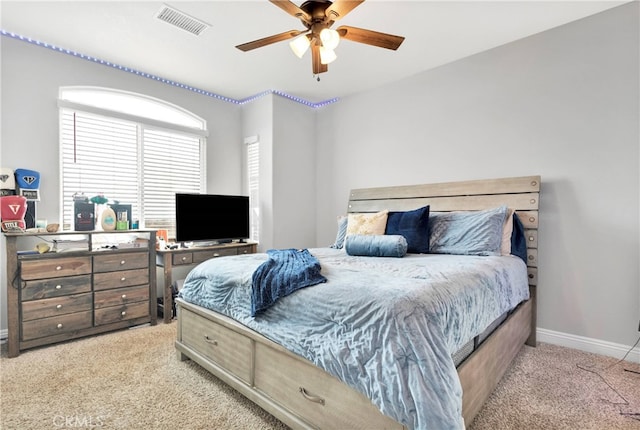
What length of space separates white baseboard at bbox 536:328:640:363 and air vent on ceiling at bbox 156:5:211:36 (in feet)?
12.8

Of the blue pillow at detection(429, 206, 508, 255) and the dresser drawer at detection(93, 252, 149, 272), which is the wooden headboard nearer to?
the blue pillow at detection(429, 206, 508, 255)

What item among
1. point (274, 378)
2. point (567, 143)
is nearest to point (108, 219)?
point (274, 378)

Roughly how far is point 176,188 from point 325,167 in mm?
1978

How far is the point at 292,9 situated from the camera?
1863 mm

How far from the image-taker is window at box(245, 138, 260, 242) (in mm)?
4277

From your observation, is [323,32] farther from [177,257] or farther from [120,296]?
[120,296]

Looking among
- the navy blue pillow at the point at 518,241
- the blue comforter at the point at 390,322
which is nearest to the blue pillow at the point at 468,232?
the navy blue pillow at the point at 518,241

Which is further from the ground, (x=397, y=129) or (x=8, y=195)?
(x=397, y=129)

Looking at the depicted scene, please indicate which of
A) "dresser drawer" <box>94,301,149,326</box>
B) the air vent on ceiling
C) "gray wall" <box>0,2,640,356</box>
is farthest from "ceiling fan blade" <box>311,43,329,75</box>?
"dresser drawer" <box>94,301,149,326</box>

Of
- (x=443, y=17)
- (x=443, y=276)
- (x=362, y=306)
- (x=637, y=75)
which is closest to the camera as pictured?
(x=362, y=306)

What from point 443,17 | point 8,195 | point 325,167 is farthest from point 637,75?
point 8,195

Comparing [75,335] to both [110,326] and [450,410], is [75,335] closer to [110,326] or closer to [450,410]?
[110,326]

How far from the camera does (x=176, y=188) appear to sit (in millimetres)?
3963

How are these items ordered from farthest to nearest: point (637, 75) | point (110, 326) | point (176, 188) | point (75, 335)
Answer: point (176, 188) → point (110, 326) → point (75, 335) → point (637, 75)
